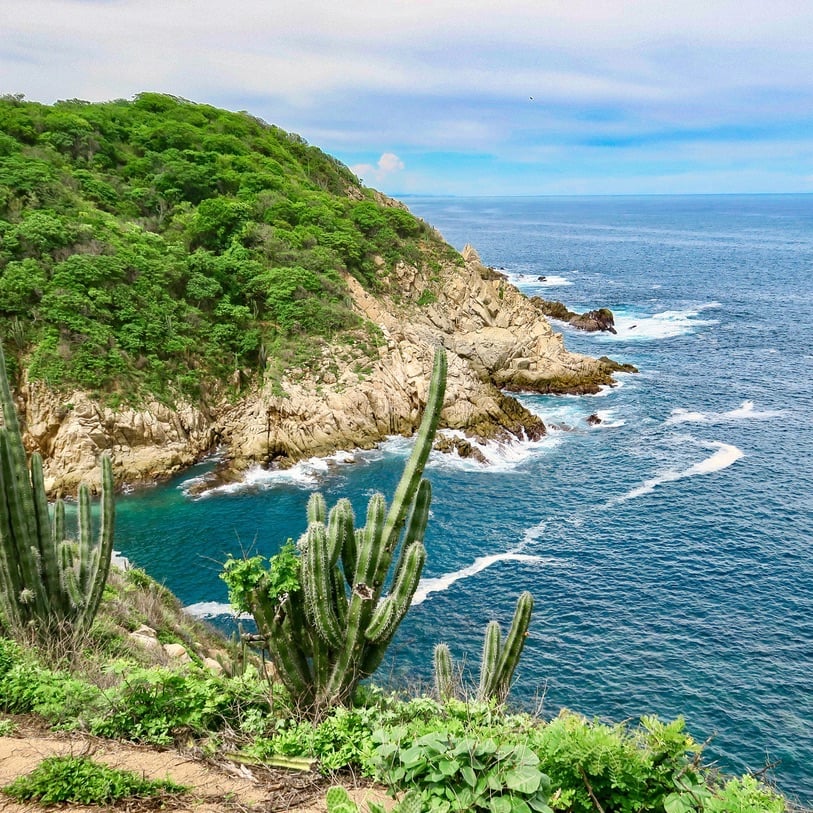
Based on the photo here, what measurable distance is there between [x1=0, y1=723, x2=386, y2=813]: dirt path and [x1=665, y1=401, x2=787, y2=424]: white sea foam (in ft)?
124

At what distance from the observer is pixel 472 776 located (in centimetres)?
502

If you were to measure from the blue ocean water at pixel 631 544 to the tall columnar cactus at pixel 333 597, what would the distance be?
2602 mm

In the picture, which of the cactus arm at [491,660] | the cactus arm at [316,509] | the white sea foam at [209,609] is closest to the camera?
the cactus arm at [316,509]

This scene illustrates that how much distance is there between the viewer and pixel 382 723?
24.6 feet

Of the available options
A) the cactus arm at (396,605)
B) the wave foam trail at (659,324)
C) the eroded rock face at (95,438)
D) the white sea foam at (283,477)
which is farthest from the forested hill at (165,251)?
the cactus arm at (396,605)

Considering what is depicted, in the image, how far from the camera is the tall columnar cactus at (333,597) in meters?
8.46

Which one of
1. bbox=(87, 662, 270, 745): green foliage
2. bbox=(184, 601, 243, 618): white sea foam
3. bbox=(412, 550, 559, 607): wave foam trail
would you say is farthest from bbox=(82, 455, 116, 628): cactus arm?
bbox=(412, 550, 559, 607): wave foam trail

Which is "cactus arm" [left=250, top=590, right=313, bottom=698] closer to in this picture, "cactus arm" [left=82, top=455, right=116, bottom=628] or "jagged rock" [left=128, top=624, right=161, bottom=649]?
"cactus arm" [left=82, top=455, right=116, bottom=628]

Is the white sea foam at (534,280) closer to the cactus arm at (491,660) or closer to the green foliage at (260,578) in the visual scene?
the cactus arm at (491,660)

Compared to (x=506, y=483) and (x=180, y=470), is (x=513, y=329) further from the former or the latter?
(x=180, y=470)

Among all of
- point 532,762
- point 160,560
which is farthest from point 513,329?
point 532,762

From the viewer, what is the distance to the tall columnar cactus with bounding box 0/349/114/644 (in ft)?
33.9

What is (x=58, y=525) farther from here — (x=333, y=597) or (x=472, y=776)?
(x=472, y=776)

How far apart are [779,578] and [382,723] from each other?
73.0ft
